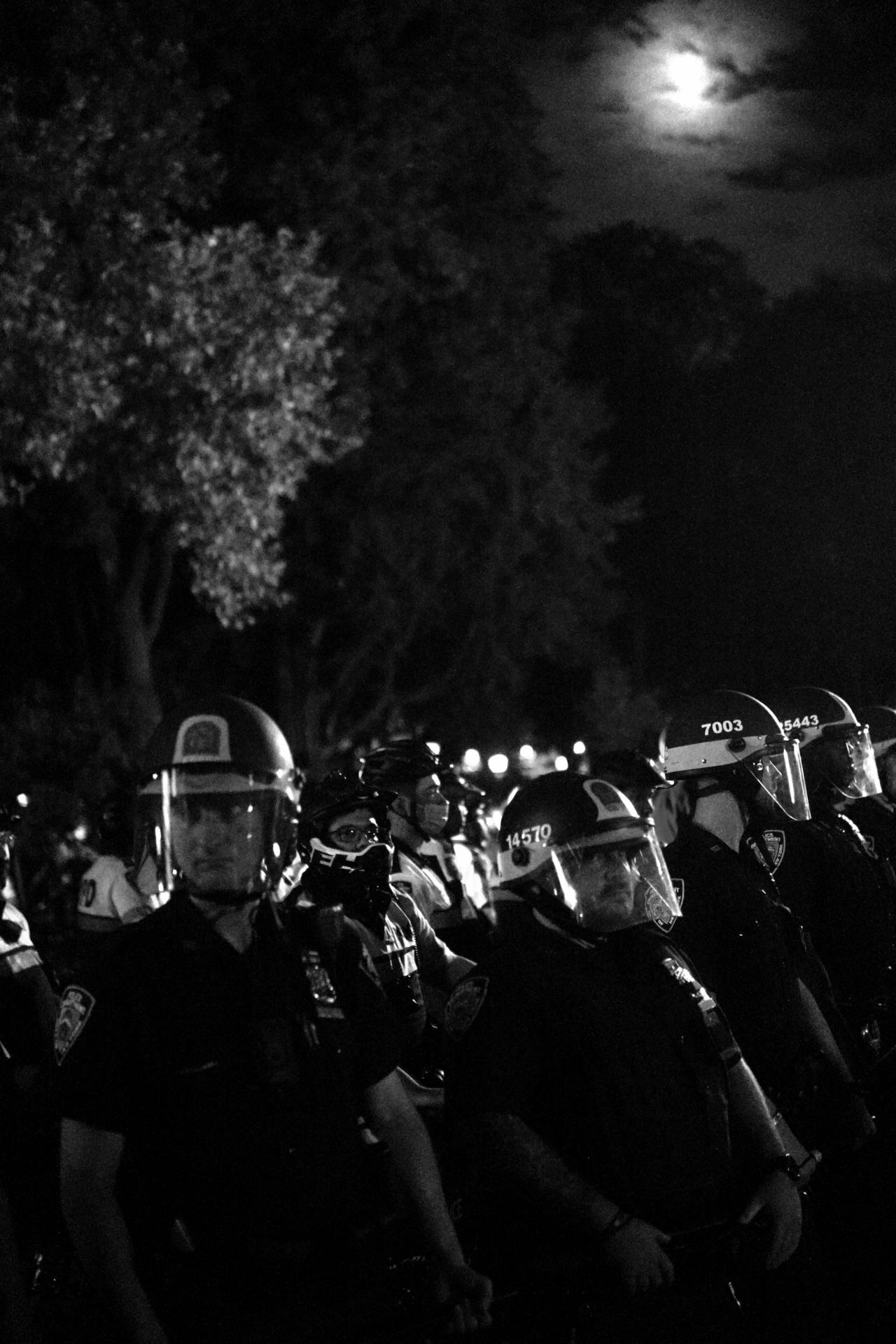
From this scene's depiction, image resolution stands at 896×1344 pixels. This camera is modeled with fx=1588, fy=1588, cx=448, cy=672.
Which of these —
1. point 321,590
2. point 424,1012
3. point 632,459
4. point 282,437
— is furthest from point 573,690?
point 424,1012

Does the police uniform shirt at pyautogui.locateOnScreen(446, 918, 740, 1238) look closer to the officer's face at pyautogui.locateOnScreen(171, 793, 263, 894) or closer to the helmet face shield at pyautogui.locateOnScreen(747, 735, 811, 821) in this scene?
the officer's face at pyautogui.locateOnScreen(171, 793, 263, 894)

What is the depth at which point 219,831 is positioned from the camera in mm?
3574

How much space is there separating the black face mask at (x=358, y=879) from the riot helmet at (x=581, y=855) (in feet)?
3.89

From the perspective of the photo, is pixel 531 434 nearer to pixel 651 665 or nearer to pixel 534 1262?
pixel 651 665

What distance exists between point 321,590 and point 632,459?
1084cm

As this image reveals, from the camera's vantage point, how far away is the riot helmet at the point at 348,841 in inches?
228

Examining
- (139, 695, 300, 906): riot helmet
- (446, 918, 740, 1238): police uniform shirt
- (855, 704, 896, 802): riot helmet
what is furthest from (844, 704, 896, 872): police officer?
(139, 695, 300, 906): riot helmet

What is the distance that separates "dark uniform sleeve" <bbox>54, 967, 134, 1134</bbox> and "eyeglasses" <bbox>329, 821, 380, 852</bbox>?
2.75 m

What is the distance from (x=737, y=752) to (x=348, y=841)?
1.51m

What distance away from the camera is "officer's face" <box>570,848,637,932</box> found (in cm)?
413

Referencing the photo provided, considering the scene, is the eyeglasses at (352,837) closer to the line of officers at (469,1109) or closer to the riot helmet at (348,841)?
the riot helmet at (348,841)

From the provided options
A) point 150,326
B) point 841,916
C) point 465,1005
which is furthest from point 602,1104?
point 150,326

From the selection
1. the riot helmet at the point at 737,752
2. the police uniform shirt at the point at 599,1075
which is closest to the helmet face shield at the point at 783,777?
the riot helmet at the point at 737,752

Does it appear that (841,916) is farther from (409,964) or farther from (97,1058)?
(97,1058)
